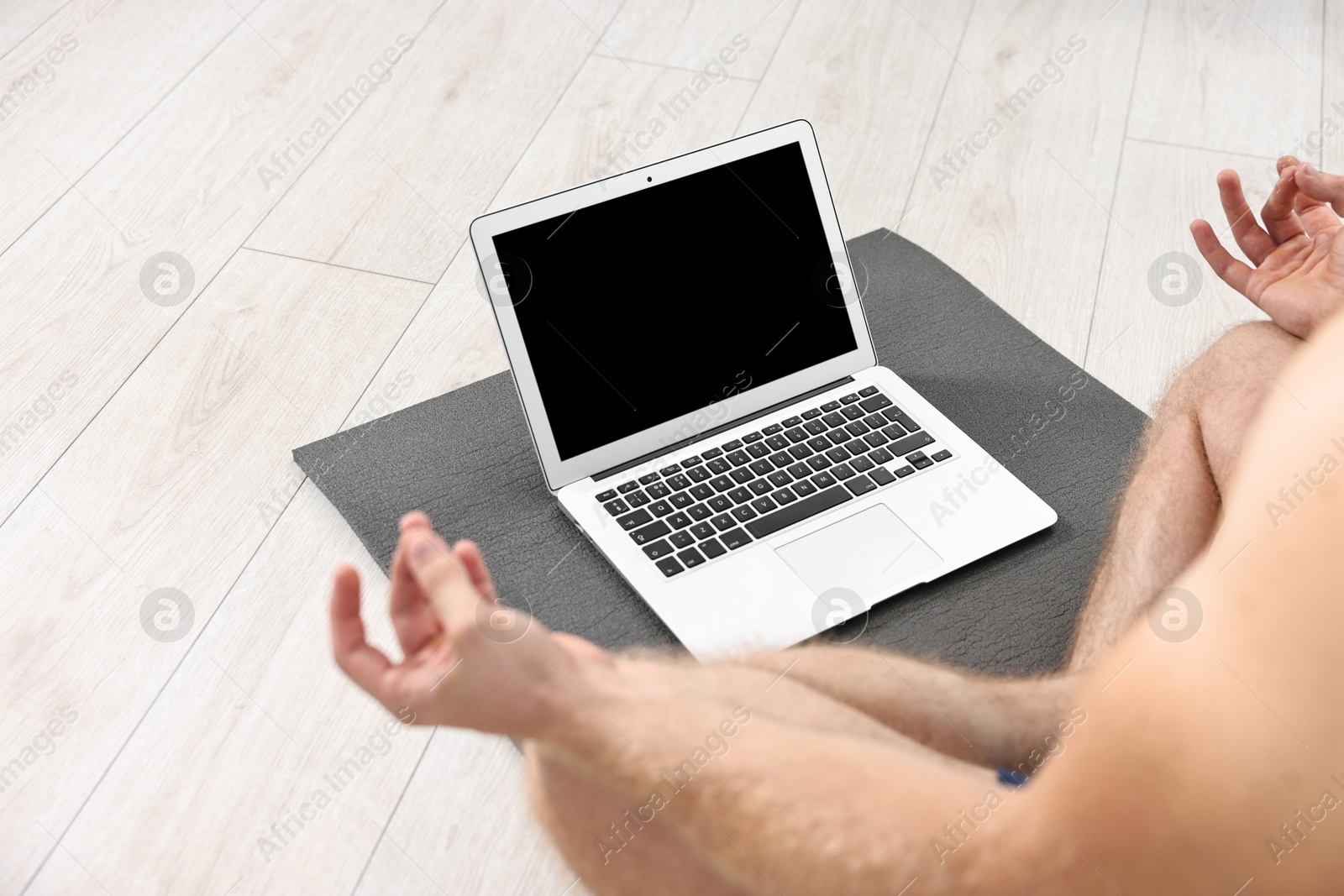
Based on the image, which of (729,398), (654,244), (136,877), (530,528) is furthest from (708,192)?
(136,877)

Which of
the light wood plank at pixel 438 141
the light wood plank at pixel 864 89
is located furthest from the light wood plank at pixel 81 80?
the light wood plank at pixel 864 89

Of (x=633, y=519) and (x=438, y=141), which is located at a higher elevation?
(x=438, y=141)

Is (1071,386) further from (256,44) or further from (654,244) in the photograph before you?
(256,44)

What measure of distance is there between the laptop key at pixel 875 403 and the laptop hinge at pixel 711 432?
4cm

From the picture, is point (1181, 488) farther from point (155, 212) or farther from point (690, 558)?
point (155, 212)

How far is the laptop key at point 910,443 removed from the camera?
1.24 meters

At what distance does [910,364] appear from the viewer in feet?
4.87

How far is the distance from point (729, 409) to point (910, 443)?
205 mm

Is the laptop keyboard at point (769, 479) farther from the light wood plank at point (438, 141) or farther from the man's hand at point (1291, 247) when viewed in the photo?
the light wood plank at point (438, 141)

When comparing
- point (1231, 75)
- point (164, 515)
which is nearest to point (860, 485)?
point (164, 515)

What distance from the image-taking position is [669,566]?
1.11 m

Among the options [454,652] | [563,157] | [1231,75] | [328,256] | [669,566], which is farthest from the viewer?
[1231,75]

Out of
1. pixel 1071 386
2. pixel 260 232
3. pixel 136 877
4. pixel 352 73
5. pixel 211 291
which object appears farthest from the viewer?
pixel 352 73

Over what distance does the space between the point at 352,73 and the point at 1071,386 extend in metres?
1.54
